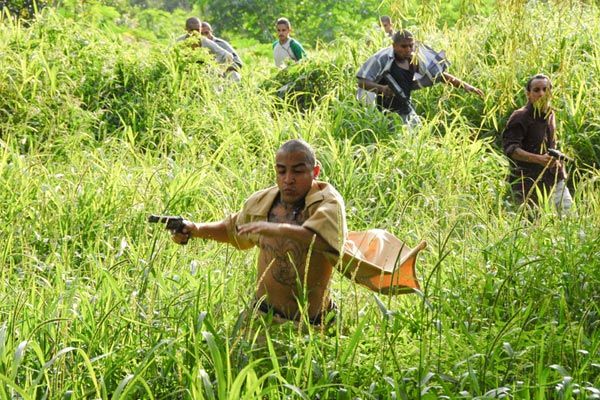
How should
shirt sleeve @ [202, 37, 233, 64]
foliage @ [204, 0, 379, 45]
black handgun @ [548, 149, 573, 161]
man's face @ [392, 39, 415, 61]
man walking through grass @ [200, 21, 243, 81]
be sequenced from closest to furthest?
black handgun @ [548, 149, 573, 161] → man's face @ [392, 39, 415, 61] → man walking through grass @ [200, 21, 243, 81] → shirt sleeve @ [202, 37, 233, 64] → foliage @ [204, 0, 379, 45]

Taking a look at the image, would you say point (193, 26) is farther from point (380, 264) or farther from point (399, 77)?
point (380, 264)

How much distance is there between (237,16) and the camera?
1025 inches

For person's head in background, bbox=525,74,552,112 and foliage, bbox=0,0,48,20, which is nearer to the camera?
person's head in background, bbox=525,74,552,112

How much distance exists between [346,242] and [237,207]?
2.50m

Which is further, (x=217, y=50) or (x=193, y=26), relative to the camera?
(x=217, y=50)

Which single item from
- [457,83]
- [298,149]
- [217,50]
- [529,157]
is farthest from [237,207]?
[217,50]

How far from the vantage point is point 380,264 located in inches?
203

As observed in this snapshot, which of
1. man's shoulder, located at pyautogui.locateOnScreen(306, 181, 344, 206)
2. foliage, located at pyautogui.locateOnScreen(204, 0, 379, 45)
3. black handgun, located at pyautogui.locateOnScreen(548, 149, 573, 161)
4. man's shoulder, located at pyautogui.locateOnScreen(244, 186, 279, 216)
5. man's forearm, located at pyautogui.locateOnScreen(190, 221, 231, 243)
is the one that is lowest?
foliage, located at pyautogui.locateOnScreen(204, 0, 379, 45)

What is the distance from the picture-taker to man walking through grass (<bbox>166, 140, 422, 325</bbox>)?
4.92m

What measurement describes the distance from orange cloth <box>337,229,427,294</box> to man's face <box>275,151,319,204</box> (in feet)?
0.94

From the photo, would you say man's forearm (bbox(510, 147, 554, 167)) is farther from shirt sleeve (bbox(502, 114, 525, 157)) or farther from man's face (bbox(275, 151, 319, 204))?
man's face (bbox(275, 151, 319, 204))

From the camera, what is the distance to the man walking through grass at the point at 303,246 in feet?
16.1

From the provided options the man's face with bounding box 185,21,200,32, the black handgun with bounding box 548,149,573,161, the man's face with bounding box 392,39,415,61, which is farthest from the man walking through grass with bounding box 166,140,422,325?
the man's face with bounding box 185,21,200,32

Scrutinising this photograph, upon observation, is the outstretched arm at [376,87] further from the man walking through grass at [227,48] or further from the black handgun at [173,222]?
the black handgun at [173,222]
